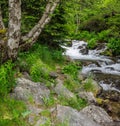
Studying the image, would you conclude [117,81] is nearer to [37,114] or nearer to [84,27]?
[37,114]

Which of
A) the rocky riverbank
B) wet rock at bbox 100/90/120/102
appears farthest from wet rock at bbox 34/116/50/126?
wet rock at bbox 100/90/120/102

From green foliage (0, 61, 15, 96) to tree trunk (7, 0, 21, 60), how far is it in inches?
25.0

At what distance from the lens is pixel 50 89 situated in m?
8.16

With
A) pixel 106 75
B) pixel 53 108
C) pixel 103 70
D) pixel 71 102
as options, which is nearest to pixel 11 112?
pixel 53 108

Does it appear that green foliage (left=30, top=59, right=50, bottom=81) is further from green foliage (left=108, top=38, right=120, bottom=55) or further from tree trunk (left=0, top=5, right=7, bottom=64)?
green foliage (left=108, top=38, right=120, bottom=55)

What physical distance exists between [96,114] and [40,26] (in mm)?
3066

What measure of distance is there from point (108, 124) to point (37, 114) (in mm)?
2127

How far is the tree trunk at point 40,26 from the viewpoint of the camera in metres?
8.45

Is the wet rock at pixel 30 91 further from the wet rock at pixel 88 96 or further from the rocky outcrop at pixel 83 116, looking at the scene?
the wet rock at pixel 88 96

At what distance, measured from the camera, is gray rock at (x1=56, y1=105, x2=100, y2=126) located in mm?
6305

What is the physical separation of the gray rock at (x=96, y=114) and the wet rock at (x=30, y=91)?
44.7 inches

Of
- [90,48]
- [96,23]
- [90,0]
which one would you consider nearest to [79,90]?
[90,0]

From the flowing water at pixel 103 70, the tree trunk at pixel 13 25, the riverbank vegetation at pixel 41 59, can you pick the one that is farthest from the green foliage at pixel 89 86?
the tree trunk at pixel 13 25

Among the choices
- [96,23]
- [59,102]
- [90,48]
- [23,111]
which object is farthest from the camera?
[96,23]
